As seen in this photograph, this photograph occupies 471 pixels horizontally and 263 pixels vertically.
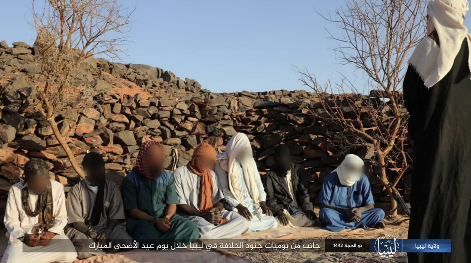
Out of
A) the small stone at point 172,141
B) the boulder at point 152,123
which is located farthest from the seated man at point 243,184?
the boulder at point 152,123

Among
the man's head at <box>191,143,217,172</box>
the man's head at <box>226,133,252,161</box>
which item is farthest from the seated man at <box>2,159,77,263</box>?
the man's head at <box>226,133,252,161</box>

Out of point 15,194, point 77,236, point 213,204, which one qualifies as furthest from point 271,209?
point 15,194

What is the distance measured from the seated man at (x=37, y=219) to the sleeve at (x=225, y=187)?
2.21 m

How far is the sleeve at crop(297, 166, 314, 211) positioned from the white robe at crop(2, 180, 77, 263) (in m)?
3.39

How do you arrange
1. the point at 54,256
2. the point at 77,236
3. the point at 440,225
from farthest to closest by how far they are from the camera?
the point at 77,236
the point at 54,256
the point at 440,225

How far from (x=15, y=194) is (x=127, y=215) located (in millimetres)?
1233

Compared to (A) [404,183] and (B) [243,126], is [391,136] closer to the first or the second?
Result: (A) [404,183]

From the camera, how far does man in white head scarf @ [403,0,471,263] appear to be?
9.66 feet

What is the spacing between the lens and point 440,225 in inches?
116

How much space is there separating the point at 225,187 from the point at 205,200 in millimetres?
467

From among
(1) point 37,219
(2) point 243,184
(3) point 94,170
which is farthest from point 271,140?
(1) point 37,219

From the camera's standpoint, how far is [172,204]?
5.52 m

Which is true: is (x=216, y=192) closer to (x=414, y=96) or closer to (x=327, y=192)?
(x=327, y=192)

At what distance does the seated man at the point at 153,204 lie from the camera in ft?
17.1
